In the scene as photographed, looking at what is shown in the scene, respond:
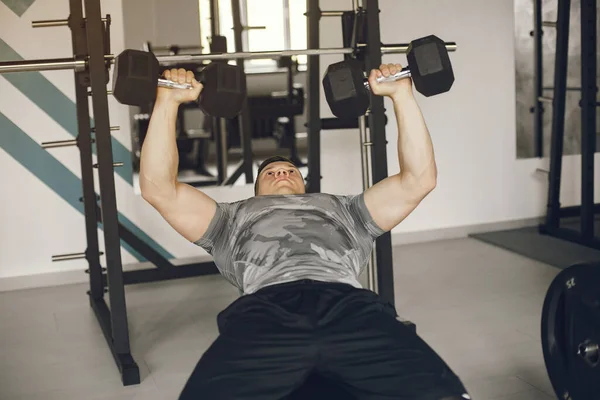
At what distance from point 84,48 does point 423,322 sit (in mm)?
1750

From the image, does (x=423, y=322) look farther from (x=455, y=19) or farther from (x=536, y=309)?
(x=455, y=19)

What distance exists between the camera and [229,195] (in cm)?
424

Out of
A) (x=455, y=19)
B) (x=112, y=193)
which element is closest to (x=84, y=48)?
(x=112, y=193)

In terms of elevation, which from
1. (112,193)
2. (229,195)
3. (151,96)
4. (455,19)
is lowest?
(229,195)

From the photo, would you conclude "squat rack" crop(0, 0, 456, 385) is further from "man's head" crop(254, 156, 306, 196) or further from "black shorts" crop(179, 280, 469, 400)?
"black shorts" crop(179, 280, 469, 400)

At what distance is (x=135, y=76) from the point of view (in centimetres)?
208

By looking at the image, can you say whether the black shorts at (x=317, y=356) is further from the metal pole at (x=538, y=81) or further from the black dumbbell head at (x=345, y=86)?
the metal pole at (x=538, y=81)

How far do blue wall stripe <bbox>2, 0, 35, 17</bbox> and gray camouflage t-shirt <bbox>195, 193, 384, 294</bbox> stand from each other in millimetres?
2144

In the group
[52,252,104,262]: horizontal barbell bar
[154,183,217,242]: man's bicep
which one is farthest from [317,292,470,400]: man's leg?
[52,252,104,262]: horizontal barbell bar

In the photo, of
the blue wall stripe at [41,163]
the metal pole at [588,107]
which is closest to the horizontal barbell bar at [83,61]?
the blue wall stripe at [41,163]

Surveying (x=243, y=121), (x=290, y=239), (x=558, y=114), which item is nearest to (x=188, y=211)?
(x=290, y=239)

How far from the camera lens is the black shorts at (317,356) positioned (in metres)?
1.65

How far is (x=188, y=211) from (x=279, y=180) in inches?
13.0

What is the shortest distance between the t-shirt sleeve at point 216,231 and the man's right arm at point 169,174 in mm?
12
